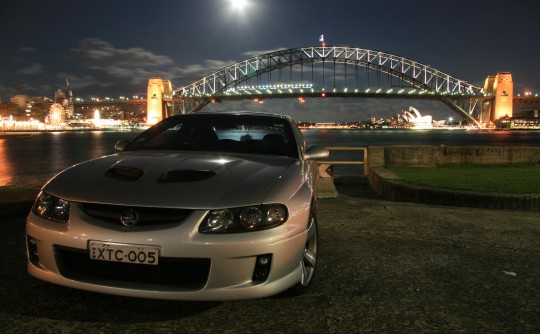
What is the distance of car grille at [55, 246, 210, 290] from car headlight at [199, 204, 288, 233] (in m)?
0.19

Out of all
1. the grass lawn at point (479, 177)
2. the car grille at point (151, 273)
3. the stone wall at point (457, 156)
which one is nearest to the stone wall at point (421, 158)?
the stone wall at point (457, 156)

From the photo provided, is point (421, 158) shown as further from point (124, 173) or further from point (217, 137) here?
point (124, 173)

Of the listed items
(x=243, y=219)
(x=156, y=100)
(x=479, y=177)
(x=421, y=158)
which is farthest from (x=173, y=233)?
(x=156, y=100)

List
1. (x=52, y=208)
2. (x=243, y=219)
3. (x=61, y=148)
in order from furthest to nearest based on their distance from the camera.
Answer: (x=61, y=148) < (x=52, y=208) < (x=243, y=219)

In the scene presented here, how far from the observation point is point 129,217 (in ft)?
8.19

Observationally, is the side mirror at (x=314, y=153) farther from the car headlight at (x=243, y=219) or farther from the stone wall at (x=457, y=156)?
the stone wall at (x=457, y=156)

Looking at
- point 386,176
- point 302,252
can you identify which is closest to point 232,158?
point 302,252

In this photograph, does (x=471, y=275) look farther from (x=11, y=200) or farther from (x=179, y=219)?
(x=11, y=200)

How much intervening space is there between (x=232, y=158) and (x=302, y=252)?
94 cm

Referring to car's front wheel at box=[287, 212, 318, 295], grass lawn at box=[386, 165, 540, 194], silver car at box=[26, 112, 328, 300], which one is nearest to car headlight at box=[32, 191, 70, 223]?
silver car at box=[26, 112, 328, 300]

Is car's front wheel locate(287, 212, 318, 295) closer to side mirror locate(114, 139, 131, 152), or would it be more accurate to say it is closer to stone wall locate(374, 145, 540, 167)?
side mirror locate(114, 139, 131, 152)

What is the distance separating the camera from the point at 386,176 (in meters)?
8.71

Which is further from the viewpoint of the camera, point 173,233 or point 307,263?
point 307,263

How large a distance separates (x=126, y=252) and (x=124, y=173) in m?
0.63
